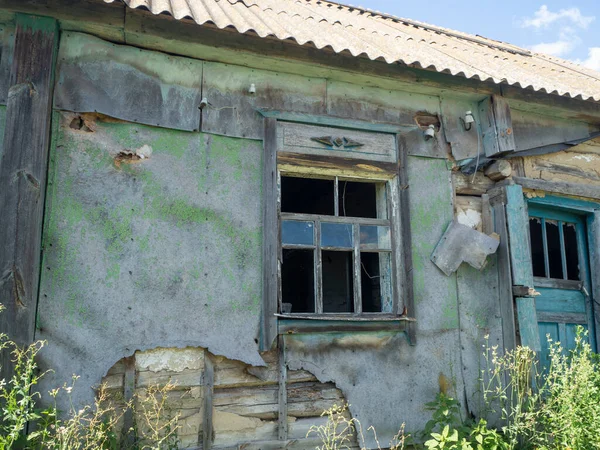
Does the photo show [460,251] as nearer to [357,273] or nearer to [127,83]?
[357,273]

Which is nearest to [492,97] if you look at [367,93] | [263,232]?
[367,93]

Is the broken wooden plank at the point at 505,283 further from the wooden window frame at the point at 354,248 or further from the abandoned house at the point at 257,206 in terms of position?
the wooden window frame at the point at 354,248

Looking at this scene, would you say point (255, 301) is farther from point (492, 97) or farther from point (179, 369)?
point (492, 97)

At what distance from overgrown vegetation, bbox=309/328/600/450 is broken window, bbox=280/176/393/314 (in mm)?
997

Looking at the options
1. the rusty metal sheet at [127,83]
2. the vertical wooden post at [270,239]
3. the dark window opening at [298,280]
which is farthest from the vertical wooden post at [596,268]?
the rusty metal sheet at [127,83]

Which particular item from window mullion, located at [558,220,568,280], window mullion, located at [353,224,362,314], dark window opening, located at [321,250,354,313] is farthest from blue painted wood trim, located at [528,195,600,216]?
dark window opening, located at [321,250,354,313]

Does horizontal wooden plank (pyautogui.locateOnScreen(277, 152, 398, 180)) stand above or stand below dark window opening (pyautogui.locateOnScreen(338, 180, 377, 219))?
below

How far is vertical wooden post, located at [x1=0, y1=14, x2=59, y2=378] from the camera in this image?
3705 mm

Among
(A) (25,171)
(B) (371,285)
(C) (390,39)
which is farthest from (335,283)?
(A) (25,171)

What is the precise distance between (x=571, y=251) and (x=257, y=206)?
12.5 ft

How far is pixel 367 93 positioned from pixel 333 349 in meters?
2.38

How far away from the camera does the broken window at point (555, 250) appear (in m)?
5.99

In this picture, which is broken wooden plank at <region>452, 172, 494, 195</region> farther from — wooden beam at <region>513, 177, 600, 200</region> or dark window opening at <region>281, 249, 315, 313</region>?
dark window opening at <region>281, 249, 315, 313</region>

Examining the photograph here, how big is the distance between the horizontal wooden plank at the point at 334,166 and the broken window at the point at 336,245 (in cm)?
12
